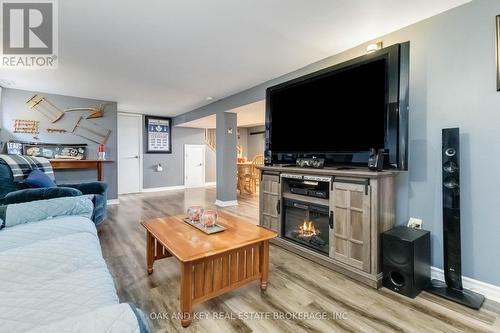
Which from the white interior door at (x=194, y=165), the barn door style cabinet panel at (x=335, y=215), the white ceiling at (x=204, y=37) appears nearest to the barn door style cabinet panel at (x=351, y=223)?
the barn door style cabinet panel at (x=335, y=215)

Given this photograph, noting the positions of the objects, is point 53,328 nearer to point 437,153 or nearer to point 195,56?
point 437,153

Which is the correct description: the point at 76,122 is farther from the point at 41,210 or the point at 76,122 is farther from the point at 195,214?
the point at 195,214

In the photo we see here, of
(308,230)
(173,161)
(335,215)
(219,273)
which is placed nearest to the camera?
(219,273)

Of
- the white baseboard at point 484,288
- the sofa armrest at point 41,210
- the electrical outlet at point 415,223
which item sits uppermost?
the sofa armrest at point 41,210

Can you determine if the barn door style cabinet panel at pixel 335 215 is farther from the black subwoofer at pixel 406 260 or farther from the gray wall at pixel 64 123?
the gray wall at pixel 64 123

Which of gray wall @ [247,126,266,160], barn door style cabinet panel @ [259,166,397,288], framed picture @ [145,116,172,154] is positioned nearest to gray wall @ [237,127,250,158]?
gray wall @ [247,126,266,160]

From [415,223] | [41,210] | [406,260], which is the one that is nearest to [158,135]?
[41,210]

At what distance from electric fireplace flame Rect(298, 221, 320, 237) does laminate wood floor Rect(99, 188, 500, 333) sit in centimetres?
31

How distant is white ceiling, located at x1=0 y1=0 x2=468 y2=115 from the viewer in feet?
6.32

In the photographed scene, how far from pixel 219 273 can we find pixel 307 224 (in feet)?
4.20

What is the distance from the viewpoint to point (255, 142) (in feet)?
27.5

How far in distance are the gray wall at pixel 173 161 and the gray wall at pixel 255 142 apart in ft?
5.31

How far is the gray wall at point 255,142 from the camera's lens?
8062mm

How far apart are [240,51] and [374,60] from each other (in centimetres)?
143
